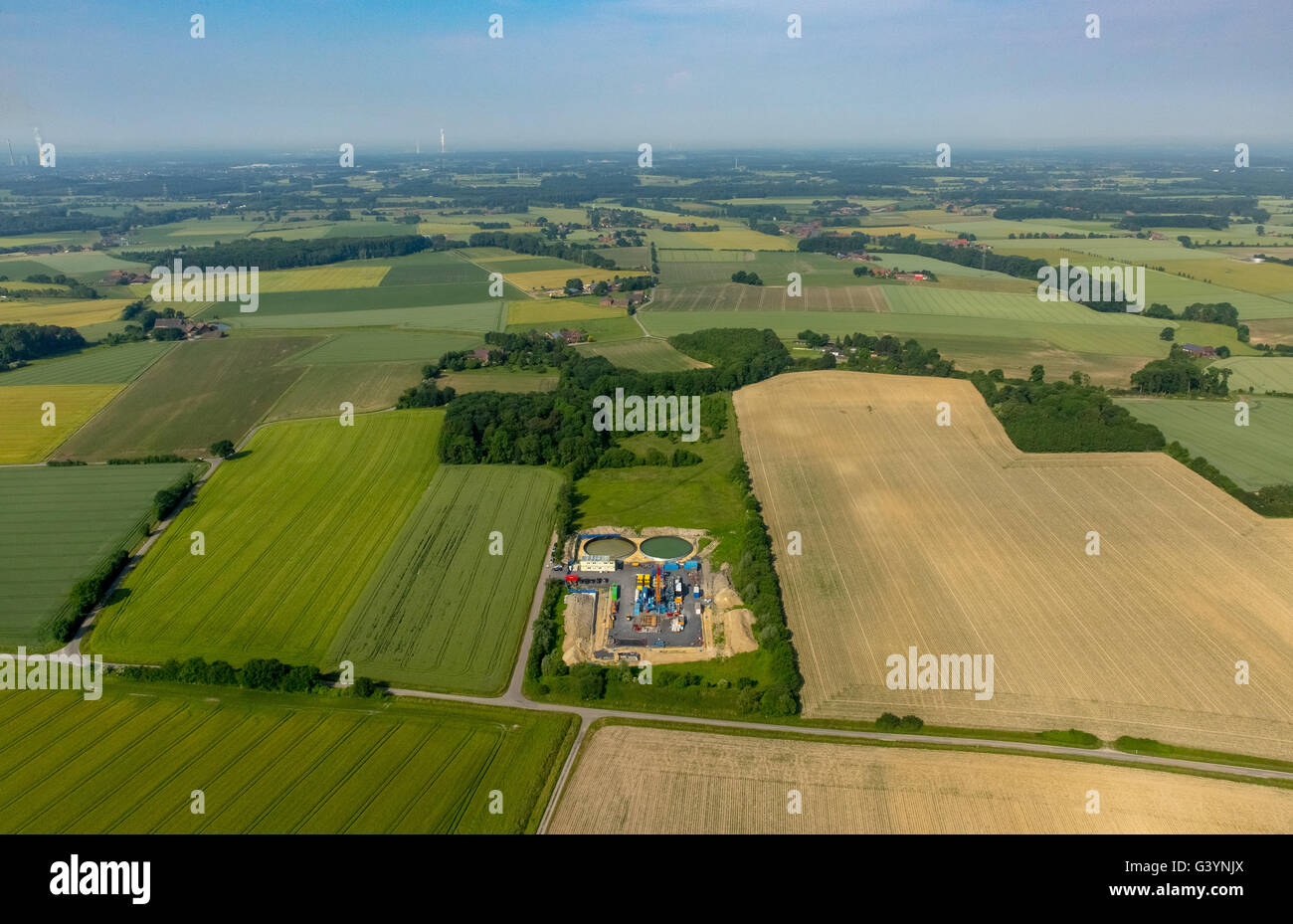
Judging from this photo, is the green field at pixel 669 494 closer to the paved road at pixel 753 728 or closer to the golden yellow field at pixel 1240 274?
the paved road at pixel 753 728

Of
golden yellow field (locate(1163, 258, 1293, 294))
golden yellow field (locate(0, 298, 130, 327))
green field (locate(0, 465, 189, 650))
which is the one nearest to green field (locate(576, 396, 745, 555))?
green field (locate(0, 465, 189, 650))

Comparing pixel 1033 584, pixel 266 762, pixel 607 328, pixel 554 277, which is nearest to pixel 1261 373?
pixel 1033 584

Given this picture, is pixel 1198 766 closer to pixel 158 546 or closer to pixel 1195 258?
pixel 158 546

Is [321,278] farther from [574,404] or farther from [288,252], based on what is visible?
[574,404]

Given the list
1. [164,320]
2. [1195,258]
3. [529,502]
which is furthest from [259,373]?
[1195,258]

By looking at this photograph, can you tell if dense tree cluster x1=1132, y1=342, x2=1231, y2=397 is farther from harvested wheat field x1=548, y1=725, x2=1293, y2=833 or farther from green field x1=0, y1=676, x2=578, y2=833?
green field x1=0, y1=676, x2=578, y2=833

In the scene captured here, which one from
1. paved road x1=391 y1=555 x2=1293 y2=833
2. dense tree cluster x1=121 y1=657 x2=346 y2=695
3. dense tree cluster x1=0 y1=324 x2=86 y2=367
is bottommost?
paved road x1=391 y1=555 x2=1293 y2=833
